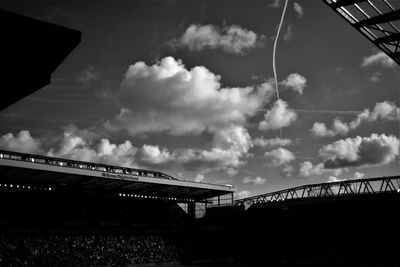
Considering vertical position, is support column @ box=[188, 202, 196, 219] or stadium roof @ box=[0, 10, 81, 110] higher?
stadium roof @ box=[0, 10, 81, 110]

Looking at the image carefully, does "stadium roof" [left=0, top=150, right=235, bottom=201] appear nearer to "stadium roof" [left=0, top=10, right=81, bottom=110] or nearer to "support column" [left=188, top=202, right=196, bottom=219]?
"support column" [left=188, top=202, right=196, bottom=219]

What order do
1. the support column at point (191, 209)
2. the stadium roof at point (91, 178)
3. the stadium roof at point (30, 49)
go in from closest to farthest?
the stadium roof at point (30, 49)
the stadium roof at point (91, 178)
the support column at point (191, 209)

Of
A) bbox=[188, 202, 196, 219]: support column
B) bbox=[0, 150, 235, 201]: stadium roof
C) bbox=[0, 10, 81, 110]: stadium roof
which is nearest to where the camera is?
bbox=[0, 10, 81, 110]: stadium roof

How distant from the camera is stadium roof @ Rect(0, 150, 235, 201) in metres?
38.8

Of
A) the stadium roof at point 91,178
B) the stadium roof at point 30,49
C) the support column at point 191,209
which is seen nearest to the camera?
the stadium roof at point 30,49

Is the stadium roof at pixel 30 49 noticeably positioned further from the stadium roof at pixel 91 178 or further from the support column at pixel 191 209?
the support column at pixel 191 209

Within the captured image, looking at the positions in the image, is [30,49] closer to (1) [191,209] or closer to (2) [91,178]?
(2) [91,178]

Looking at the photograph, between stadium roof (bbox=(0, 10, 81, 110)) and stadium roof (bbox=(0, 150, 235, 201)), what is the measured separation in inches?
1422

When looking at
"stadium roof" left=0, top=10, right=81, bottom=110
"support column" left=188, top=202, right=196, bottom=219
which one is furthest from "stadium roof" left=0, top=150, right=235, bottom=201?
"stadium roof" left=0, top=10, right=81, bottom=110

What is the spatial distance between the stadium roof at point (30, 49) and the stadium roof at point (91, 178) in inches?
1422

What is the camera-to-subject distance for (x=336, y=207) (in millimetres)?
48906

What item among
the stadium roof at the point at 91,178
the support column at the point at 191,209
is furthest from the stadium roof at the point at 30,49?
the support column at the point at 191,209

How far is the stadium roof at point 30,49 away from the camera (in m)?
3.35

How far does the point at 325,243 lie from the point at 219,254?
1509 centimetres
